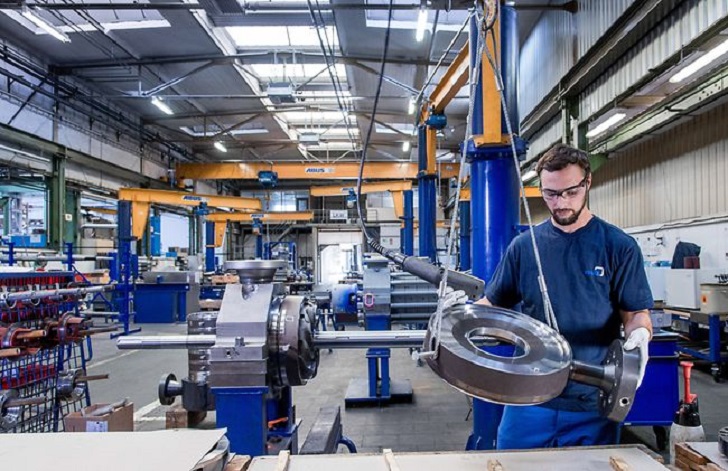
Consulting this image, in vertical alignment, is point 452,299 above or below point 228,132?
below

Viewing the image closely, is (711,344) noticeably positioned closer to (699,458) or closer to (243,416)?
(699,458)

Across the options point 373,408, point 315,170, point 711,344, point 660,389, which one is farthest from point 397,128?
point 660,389

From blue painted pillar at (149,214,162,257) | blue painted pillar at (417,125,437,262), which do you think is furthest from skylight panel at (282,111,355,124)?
blue painted pillar at (149,214,162,257)

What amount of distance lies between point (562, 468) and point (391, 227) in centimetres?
1358

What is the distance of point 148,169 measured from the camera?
1042 centimetres

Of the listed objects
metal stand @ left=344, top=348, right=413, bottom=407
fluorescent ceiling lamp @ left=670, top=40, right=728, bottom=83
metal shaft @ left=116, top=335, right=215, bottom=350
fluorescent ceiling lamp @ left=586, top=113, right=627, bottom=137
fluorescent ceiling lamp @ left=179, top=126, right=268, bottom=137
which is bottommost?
metal stand @ left=344, top=348, right=413, bottom=407

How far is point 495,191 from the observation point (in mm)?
2111

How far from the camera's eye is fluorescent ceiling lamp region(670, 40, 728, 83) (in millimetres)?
3545

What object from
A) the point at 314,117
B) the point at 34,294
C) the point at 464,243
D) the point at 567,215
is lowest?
the point at 34,294

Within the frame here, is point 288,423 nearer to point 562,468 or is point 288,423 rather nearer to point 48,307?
point 562,468

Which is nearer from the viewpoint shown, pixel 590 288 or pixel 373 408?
pixel 590 288

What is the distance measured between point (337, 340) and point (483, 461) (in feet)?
2.62

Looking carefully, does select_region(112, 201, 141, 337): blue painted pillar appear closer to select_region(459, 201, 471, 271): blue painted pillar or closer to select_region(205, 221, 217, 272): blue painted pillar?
select_region(205, 221, 217, 272): blue painted pillar

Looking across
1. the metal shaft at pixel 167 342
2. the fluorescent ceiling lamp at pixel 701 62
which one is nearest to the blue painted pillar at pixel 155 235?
the metal shaft at pixel 167 342
